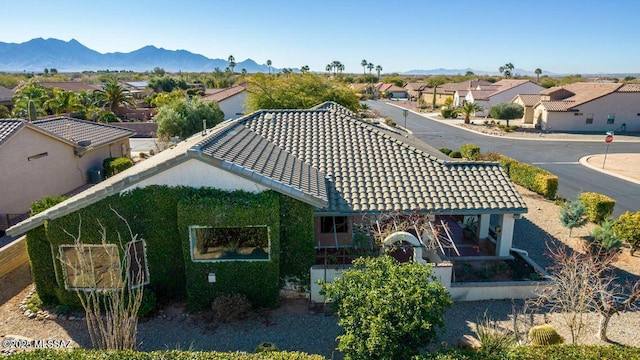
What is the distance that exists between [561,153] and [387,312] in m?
41.0

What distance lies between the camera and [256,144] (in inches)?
677

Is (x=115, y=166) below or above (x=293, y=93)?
below

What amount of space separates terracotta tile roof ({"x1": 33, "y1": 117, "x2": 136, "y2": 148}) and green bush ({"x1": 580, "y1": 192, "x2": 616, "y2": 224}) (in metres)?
32.3

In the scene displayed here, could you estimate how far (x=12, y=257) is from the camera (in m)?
16.3

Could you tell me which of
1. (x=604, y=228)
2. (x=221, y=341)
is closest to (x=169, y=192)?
(x=221, y=341)

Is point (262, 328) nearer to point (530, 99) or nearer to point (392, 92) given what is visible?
point (530, 99)

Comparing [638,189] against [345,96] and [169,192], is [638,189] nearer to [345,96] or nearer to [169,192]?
[345,96]

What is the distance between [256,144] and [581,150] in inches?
1582

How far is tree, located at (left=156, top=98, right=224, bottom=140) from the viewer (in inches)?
1524

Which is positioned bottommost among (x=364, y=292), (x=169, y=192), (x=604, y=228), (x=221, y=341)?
(x=221, y=341)

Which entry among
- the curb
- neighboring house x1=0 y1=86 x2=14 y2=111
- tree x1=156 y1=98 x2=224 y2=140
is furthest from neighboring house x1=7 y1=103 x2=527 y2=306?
neighboring house x1=0 y1=86 x2=14 y2=111

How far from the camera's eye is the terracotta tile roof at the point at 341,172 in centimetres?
1280

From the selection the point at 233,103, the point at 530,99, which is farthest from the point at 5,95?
the point at 530,99

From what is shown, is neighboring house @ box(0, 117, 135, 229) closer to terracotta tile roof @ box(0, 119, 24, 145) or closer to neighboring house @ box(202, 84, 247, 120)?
terracotta tile roof @ box(0, 119, 24, 145)
